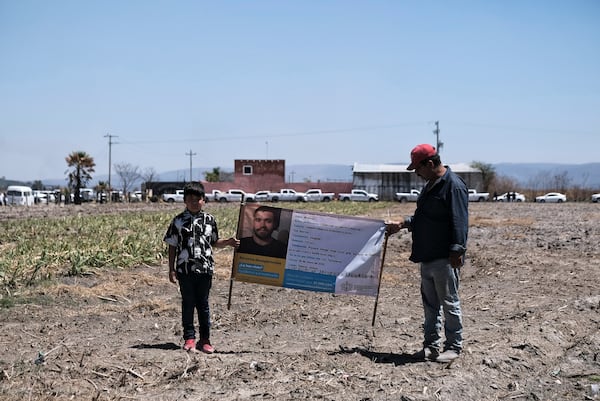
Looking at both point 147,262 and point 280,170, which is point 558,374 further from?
point 280,170

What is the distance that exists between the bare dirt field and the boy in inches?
11.8

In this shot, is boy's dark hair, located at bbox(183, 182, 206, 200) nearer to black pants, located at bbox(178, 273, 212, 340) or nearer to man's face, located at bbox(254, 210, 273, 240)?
black pants, located at bbox(178, 273, 212, 340)

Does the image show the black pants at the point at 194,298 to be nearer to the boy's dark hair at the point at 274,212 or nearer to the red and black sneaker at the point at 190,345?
the red and black sneaker at the point at 190,345

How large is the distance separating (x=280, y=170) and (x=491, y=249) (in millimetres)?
69880

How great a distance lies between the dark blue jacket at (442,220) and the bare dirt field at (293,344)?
1.04 meters

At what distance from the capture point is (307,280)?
703cm

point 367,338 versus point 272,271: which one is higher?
point 272,271

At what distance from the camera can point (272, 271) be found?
7031 millimetres

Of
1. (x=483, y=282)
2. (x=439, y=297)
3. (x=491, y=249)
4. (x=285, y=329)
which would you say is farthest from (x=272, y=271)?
(x=491, y=249)

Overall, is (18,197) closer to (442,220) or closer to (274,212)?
(274,212)

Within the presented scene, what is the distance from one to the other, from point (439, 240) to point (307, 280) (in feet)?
5.59

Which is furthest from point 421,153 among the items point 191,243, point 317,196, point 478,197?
point 478,197

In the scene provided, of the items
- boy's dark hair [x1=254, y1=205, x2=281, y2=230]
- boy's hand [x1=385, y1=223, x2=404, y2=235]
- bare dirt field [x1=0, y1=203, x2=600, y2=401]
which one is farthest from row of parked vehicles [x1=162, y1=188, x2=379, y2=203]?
boy's hand [x1=385, y1=223, x2=404, y2=235]

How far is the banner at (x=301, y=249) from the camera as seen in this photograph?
7.02m
